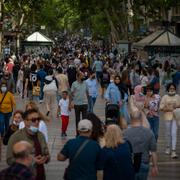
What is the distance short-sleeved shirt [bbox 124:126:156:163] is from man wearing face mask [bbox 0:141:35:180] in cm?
277

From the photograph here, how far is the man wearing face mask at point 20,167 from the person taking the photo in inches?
259

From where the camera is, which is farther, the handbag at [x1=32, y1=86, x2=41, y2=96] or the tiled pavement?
the handbag at [x1=32, y1=86, x2=41, y2=96]

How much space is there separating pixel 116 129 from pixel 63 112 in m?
9.11

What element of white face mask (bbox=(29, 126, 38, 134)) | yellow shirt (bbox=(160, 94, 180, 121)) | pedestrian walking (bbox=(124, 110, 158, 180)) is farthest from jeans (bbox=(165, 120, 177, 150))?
white face mask (bbox=(29, 126, 38, 134))

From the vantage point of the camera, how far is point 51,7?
10094 centimetres

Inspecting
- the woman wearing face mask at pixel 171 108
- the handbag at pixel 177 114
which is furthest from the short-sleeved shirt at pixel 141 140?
the woman wearing face mask at pixel 171 108

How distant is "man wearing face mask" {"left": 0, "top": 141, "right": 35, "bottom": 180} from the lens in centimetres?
658

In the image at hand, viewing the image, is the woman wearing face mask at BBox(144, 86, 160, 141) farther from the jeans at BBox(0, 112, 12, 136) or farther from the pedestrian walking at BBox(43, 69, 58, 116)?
the pedestrian walking at BBox(43, 69, 58, 116)

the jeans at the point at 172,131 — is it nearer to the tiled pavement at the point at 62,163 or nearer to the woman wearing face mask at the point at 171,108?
the woman wearing face mask at the point at 171,108

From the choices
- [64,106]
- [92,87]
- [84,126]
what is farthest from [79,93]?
[84,126]

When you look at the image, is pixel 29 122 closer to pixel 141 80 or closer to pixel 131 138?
pixel 131 138

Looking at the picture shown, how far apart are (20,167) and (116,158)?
2.12 m

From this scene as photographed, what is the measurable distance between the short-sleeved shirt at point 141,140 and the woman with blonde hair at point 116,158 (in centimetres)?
81

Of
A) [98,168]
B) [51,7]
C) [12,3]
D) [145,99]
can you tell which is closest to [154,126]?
[145,99]
